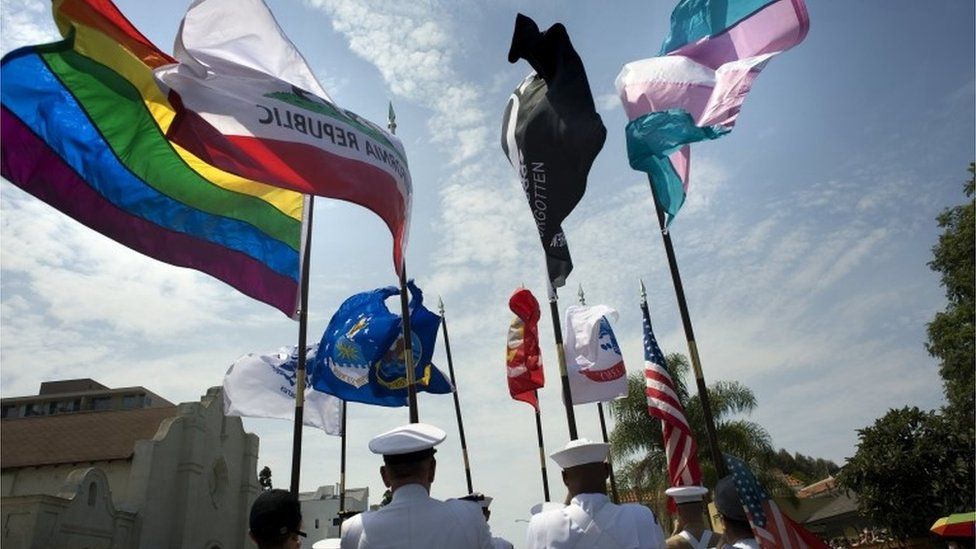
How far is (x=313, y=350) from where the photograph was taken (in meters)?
15.0

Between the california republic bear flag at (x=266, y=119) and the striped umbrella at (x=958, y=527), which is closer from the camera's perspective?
the california republic bear flag at (x=266, y=119)

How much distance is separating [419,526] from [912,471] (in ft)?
73.4

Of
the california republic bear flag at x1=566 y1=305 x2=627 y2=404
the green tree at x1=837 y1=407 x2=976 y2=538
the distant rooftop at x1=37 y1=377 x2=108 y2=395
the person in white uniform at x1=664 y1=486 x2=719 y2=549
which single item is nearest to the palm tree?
the green tree at x1=837 y1=407 x2=976 y2=538

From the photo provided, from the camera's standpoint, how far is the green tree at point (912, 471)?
2011 cm

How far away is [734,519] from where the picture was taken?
160 inches

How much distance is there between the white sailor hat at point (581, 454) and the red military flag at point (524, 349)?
9.16 metres

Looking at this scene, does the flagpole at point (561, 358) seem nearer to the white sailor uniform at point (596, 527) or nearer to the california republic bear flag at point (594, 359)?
the white sailor uniform at point (596, 527)

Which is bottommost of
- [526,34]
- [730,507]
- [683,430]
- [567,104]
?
[730,507]

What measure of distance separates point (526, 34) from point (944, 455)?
19.7m

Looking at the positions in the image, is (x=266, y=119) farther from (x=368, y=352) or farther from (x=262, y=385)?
(x=262, y=385)

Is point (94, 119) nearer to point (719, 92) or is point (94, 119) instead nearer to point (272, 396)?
point (719, 92)

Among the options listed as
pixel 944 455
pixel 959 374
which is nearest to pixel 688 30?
pixel 944 455

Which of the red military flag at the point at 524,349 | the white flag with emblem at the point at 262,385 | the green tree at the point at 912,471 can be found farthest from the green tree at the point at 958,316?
the white flag with emblem at the point at 262,385

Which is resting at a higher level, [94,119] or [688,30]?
[688,30]
